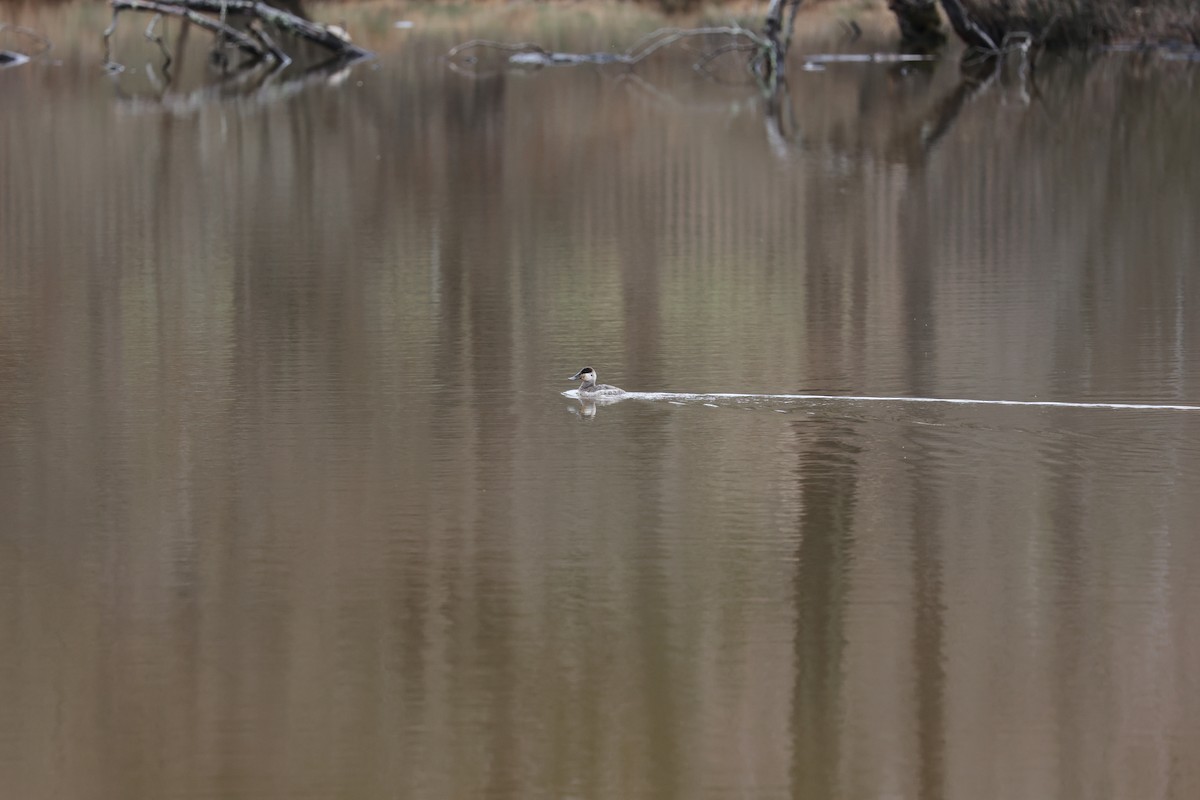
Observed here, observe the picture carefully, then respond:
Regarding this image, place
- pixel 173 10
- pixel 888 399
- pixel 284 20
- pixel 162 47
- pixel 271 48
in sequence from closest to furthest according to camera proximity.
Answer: pixel 888 399, pixel 173 10, pixel 284 20, pixel 162 47, pixel 271 48

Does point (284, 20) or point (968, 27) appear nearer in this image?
point (284, 20)

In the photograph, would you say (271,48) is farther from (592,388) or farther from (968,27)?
(592,388)

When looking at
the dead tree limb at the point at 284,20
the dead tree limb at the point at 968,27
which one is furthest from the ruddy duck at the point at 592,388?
the dead tree limb at the point at 968,27

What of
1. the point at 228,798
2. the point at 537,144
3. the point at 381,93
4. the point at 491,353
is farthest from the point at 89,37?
the point at 228,798

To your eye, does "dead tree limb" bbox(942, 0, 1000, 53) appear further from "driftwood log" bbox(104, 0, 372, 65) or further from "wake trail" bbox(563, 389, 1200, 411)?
"wake trail" bbox(563, 389, 1200, 411)

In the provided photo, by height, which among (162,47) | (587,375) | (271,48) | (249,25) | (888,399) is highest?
(249,25)

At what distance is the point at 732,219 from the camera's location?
1445 cm

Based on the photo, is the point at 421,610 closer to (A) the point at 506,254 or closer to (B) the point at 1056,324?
(B) the point at 1056,324

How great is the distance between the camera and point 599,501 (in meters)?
7.06

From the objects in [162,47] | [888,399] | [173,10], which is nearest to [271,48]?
[162,47]

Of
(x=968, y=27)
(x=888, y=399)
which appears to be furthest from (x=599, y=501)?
(x=968, y=27)

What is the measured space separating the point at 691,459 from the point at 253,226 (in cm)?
760

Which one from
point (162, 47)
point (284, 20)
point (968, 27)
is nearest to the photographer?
point (284, 20)

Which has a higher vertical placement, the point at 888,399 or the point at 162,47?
the point at 162,47
